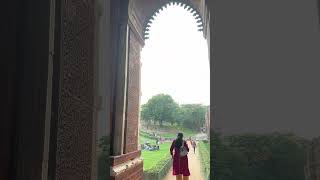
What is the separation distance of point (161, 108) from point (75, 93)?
144ft

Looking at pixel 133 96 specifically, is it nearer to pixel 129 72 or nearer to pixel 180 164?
pixel 129 72

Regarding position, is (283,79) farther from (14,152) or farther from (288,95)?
(14,152)

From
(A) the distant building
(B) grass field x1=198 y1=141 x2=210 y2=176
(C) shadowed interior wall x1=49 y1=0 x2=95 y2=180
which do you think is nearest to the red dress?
(B) grass field x1=198 y1=141 x2=210 y2=176

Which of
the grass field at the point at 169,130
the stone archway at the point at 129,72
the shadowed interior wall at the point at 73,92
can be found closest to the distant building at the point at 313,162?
the stone archway at the point at 129,72

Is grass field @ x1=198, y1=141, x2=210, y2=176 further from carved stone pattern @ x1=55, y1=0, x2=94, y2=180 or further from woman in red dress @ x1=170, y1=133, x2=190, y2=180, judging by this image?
carved stone pattern @ x1=55, y1=0, x2=94, y2=180

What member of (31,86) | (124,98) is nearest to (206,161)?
(124,98)

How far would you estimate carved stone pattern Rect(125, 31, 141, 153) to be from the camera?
7.86 metres

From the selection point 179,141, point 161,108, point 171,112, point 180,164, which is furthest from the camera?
point 161,108

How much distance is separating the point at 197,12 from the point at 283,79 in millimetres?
3318

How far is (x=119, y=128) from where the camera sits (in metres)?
7.00

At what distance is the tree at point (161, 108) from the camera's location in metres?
45.0

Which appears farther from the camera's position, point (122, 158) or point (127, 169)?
point (127, 169)

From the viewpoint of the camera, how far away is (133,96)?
838cm

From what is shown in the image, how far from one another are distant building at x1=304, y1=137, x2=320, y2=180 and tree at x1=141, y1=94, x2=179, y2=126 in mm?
38389
